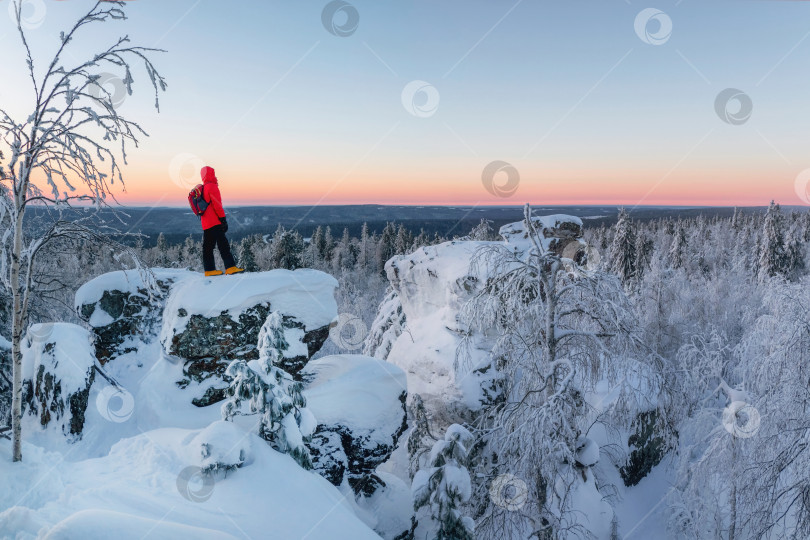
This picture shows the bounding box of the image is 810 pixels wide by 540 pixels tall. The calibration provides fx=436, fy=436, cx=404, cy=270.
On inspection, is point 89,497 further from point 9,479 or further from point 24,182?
point 24,182

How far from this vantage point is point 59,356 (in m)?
9.19

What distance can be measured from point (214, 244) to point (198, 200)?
3.85 feet

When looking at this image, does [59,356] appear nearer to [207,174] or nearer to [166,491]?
[207,174]

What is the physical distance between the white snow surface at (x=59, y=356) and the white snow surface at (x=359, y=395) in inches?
185

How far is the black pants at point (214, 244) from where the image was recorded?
9117 mm

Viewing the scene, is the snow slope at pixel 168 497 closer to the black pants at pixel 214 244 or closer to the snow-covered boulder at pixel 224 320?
the snow-covered boulder at pixel 224 320

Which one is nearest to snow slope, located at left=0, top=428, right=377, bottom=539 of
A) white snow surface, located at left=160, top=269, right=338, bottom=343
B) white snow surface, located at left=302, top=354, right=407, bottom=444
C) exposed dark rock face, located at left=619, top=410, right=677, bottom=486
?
white snow surface, located at left=302, top=354, right=407, bottom=444

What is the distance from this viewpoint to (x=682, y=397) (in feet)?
23.8

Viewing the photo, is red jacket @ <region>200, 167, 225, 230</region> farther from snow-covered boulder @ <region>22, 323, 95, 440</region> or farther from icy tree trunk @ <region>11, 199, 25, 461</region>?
snow-covered boulder @ <region>22, 323, 95, 440</region>

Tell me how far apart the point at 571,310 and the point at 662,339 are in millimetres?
22983

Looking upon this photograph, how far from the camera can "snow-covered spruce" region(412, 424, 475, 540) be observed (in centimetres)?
645

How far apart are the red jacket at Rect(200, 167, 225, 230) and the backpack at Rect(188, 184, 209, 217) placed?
→ 60 mm

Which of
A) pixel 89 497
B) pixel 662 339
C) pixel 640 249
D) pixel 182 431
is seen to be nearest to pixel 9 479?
pixel 89 497

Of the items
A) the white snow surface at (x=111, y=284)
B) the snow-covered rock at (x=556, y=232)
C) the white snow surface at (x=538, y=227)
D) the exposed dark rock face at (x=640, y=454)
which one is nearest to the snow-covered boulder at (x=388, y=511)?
the white snow surface at (x=111, y=284)
